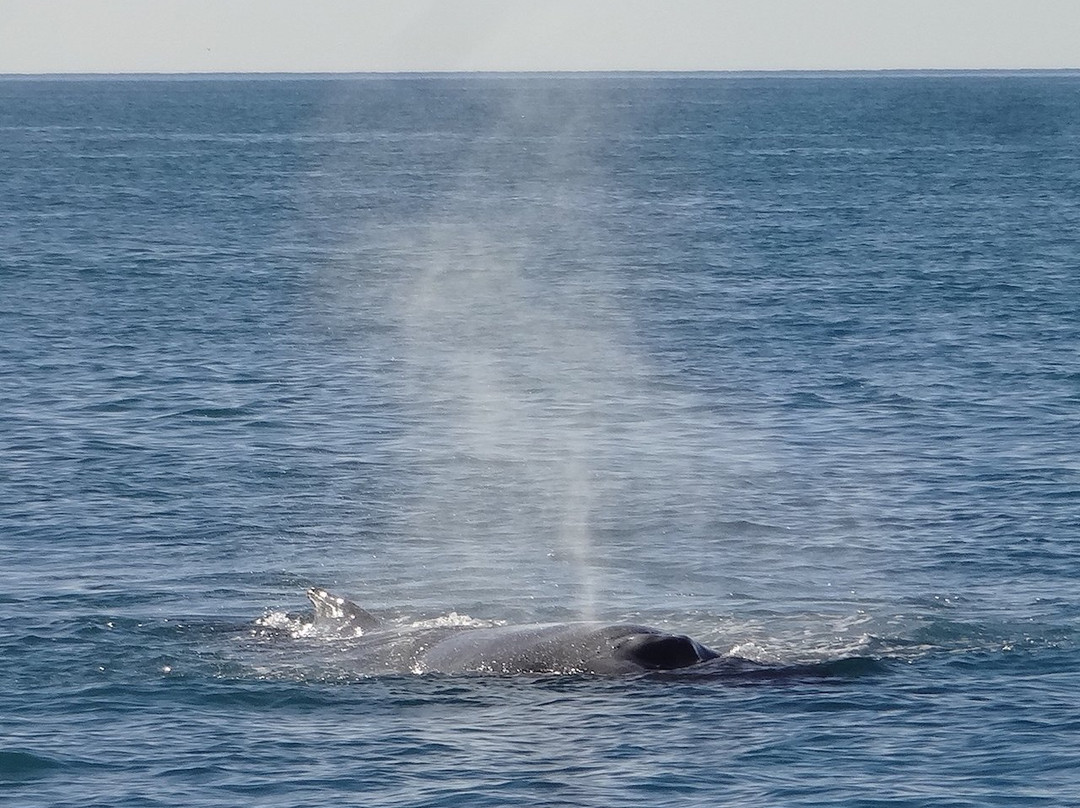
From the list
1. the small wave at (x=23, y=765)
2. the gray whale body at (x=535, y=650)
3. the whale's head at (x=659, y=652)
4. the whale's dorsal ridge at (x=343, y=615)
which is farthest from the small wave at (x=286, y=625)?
the small wave at (x=23, y=765)

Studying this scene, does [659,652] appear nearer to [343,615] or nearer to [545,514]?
[343,615]

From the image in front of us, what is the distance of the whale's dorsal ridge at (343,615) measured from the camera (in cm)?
2508

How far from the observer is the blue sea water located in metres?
20.2

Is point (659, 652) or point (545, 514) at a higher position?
point (545, 514)

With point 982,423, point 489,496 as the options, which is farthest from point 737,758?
point 982,423

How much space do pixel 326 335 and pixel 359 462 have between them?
17.9m

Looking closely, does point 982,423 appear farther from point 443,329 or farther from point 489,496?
point 443,329

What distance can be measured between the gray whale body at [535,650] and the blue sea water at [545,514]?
34 centimetres

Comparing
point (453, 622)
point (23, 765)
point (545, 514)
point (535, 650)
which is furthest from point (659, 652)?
point (545, 514)

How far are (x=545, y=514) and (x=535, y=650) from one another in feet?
33.6

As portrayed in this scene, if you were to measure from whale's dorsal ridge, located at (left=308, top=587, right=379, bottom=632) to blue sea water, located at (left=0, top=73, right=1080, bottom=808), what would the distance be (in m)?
0.65

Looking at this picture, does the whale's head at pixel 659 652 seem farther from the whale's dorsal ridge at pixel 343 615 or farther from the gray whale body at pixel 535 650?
the whale's dorsal ridge at pixel 343 615

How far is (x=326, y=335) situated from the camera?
54406 millimetres

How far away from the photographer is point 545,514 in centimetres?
3312
